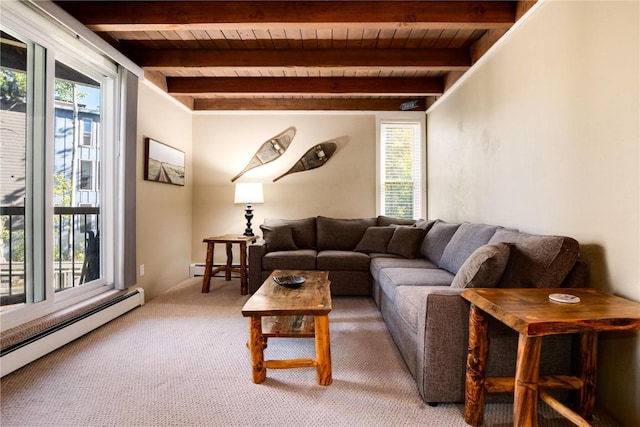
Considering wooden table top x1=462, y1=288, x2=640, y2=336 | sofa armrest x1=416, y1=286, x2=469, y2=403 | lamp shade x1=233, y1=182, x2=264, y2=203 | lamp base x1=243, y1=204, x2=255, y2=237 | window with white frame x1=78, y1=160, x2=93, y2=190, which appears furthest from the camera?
lamp base x1=243, y1=204, x2=255, y2=237

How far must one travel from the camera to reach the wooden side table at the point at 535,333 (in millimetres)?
1080

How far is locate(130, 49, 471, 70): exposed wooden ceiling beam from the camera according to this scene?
9.70 ft

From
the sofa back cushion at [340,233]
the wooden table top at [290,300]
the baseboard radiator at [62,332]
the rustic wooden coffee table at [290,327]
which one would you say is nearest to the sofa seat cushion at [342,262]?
the sofa back cushion at [340,233]

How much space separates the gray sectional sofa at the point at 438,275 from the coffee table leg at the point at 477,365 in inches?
4.0

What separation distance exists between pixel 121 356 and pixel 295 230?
2.20 metres

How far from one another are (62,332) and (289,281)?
5.32ft

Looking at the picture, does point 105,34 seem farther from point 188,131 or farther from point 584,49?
point 584,49

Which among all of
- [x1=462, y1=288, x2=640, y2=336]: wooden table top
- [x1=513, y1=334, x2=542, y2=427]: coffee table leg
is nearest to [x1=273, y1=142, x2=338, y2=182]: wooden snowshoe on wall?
[x1=462, y1=288, x2=640, y2=336]: wooden table top

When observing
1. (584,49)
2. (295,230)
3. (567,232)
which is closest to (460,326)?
(567,232)

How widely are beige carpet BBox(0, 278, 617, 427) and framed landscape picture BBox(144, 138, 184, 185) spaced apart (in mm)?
1610

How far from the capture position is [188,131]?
4.21m

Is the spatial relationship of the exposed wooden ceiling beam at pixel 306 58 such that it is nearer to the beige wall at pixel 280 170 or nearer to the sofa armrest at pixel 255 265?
the beige wall at pixel 280 170

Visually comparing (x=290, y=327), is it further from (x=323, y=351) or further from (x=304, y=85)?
(x=304, y=85)

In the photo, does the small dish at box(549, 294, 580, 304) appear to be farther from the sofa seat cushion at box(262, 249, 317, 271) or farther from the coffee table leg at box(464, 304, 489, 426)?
the sofa seat cushion at box(262, 249, 317, 271)
